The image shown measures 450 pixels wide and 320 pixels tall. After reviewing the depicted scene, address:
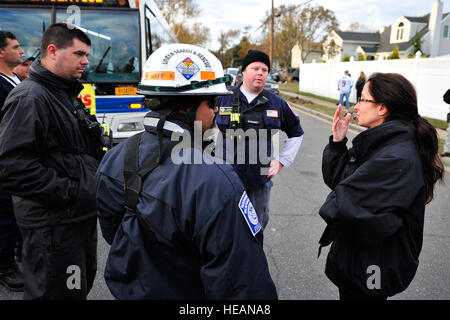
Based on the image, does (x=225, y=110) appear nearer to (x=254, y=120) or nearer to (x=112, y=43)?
(x=254, y=120)

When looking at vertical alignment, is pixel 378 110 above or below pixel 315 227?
above

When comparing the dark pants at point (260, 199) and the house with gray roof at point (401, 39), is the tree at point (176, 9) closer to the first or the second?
the house with gray roof at point (401, 39)

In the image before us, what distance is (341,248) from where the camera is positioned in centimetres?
195

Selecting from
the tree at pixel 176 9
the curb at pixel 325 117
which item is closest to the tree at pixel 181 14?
the tree at pixel 176 9

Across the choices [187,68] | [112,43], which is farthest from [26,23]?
[187,68]

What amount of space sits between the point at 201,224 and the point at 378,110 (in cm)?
133

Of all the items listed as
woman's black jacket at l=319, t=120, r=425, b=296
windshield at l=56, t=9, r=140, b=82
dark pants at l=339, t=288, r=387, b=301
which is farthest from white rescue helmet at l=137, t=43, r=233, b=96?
windshield at l=56, t=9, r=140, b=82

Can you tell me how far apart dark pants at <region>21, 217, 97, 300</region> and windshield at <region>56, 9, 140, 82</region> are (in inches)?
135

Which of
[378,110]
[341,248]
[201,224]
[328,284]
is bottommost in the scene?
[328,284]

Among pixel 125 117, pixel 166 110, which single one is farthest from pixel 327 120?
pixel 166 110

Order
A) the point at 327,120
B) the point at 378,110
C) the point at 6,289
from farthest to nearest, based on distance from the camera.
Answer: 1. the point at 327,120
2. the point at 6,289
3. the point at 378,110

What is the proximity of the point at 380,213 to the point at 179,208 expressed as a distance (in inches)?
41.7

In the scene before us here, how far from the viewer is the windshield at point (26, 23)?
486 cm

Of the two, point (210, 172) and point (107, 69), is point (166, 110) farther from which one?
point (107, 69)
